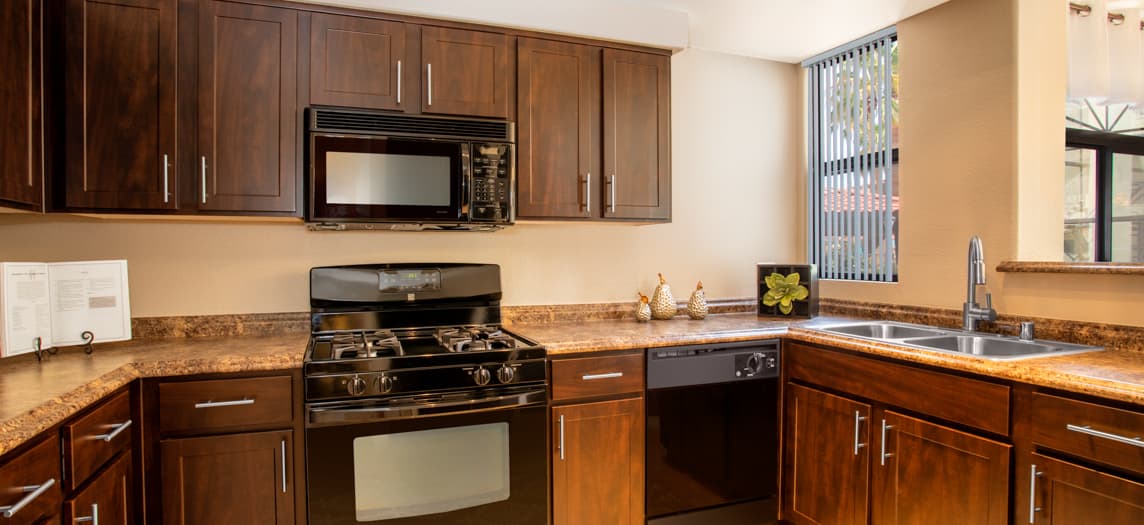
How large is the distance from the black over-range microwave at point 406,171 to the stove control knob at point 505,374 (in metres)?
0.64

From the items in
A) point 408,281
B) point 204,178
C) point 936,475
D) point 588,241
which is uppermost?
point 204,178

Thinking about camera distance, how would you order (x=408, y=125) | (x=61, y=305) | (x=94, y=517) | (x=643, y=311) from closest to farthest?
(x=94, y=517) < (x=61, y=305) < (x=408, y=125) < (x=643, y=311)

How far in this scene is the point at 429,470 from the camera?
1984 millimetres

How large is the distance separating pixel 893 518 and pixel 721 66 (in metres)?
2.38

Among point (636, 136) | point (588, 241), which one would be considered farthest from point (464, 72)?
point (588, 241)

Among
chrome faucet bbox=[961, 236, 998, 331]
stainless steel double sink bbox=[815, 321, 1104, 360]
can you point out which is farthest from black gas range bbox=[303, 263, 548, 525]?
chrome faucet bbox=[961, 236, 998, 331]

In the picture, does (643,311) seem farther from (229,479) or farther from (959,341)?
(229,479)

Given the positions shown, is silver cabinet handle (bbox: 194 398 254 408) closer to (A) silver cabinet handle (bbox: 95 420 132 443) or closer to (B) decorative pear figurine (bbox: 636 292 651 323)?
(A) silver cabinet handle (bbox: 95 420 132 443)

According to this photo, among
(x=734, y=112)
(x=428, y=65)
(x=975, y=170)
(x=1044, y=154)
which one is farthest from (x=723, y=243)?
(x=428, y=65)

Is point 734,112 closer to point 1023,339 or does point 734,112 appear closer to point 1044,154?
point 1044,154

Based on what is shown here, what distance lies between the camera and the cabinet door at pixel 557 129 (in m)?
2.48

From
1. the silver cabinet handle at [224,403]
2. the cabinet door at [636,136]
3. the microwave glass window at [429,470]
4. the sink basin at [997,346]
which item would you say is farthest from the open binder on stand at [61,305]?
the sink basin at [997,346]

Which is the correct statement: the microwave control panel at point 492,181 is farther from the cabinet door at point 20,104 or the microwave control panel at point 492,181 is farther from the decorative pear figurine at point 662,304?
the cabinet door at point 20,104

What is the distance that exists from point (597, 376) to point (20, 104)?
6.67ft
